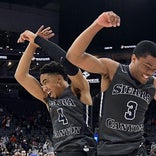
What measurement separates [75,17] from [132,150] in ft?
78.2

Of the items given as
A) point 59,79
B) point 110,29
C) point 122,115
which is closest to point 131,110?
point 122,115

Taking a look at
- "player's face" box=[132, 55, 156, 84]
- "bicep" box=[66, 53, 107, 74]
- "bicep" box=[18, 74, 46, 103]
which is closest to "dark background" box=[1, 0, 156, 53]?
"bicep" box=[18, 74, 46, 103]

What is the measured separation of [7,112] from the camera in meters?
24.7

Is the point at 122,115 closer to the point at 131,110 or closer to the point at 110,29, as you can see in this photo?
the point at 131,110

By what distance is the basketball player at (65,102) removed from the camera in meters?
3.06

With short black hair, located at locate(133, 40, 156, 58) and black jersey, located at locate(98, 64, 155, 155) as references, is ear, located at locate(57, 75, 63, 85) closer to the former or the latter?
black jersey, located at locate(98, 64, 155, 155)

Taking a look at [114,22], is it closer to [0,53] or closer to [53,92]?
[53,92]

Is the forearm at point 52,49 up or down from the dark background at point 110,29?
up

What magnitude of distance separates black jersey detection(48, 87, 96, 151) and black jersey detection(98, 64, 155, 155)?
43 centimetres

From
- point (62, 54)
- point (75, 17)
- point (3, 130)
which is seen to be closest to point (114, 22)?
point (62, 54)

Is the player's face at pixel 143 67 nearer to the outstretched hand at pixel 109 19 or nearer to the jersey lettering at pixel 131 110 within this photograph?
the jersey lettering at pixel 131 110

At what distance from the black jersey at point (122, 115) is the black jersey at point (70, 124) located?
0.43m

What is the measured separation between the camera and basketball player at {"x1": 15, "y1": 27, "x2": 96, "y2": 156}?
10.0 feet

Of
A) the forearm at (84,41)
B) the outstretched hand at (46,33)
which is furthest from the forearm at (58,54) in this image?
the forearm at (84,41)
